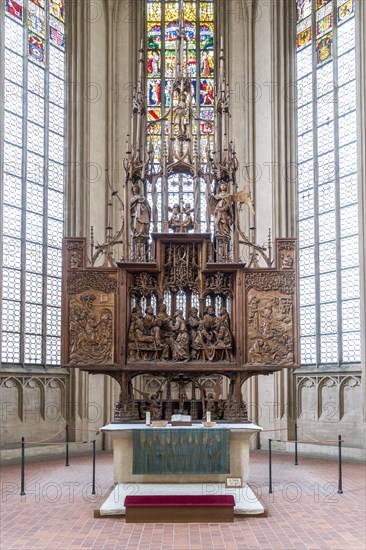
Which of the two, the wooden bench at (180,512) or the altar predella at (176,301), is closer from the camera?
the wooden bench at (180,512)

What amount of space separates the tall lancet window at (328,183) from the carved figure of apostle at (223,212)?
589 cm

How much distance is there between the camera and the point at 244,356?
40.2ft

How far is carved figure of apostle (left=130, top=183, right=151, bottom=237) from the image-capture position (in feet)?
41.6

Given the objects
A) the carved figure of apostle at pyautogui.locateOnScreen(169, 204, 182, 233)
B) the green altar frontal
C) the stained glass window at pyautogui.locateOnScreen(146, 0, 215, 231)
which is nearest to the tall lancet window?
the stained glass window at pyautogui.locateOnScreen(146, 0, 215, 231)

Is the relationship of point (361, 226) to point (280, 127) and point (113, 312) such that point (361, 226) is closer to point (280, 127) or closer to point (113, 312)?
point (280, 127)

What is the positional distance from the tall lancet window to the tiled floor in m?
5.00

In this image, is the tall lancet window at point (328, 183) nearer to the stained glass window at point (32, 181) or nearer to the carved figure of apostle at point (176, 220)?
the carved figure of apostle at point (176, 220)

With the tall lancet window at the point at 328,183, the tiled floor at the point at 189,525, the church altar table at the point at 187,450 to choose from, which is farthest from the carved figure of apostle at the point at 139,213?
the tall lancet window at the point at 328,183

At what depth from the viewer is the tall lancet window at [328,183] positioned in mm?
17688

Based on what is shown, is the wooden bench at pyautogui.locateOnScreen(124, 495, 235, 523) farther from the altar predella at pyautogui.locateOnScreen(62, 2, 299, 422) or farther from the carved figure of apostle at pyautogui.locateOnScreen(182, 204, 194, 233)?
the carved figure of apostle at pyautogui.locateOnScreen(182, 204, 194, 233)

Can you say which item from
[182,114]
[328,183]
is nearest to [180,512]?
[182,114]

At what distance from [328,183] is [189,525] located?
11.4 meters

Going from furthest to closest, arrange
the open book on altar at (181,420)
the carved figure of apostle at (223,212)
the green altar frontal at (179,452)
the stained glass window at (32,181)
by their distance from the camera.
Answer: the stained glass window at (32,181), the carved figure of apostle at (223,212), the open book on altar at (181,420), the green altar frontal at (179,452)

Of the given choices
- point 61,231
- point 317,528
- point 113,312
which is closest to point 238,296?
point 113,312
